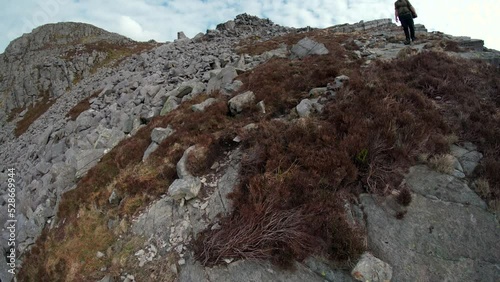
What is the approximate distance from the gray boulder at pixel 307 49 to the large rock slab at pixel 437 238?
1293 centimetres

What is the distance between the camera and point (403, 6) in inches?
633

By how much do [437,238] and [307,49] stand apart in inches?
595

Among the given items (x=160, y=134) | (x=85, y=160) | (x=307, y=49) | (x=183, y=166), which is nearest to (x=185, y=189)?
(x=183, y=166)

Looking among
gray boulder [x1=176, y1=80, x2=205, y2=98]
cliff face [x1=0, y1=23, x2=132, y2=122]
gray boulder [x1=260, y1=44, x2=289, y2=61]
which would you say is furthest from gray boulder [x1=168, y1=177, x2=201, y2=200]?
cliff face [x1=0, y1=23, x2=132, y2=122]

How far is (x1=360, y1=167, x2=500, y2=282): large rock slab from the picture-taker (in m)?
4.97

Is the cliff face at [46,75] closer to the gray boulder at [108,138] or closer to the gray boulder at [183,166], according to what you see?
the gray boulder at [108,138]

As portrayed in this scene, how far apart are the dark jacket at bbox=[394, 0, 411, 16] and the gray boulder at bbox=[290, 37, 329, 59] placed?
4783 millimetres

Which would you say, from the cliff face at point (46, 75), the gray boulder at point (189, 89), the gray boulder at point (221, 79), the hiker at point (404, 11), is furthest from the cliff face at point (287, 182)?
the cliff face at point (46, 75)

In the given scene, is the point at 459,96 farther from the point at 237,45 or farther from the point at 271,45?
the point at 237,45

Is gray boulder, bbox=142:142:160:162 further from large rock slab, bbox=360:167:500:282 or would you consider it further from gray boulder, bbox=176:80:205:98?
large rock slab, bbox=360:167:500:282

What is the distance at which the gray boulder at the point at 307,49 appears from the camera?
56.6ft

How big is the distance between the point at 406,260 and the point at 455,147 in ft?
12.9

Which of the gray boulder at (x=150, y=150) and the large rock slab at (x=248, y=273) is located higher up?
the gray boulder at (x=150, y=150)

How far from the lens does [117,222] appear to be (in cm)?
799
